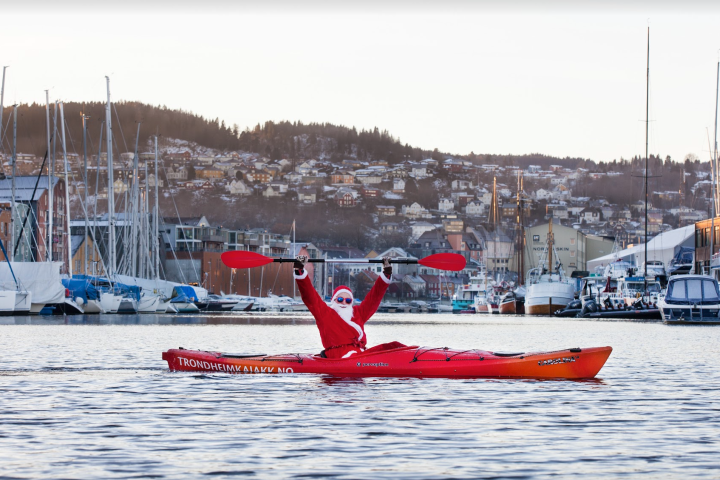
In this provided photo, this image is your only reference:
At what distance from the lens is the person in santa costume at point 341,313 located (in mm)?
19125

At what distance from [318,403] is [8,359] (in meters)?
13.8

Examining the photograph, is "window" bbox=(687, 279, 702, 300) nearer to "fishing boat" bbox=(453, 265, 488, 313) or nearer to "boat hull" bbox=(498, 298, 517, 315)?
"boat hull" bbox=(498, 298, 517, 315)

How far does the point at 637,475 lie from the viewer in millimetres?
10281

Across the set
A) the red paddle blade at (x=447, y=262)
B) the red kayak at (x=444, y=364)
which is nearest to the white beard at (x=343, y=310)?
the red kayak at (x=444, y=364)

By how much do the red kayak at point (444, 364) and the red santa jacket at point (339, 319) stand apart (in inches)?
13.2

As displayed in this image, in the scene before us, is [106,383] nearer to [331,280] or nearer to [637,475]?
[637,475]

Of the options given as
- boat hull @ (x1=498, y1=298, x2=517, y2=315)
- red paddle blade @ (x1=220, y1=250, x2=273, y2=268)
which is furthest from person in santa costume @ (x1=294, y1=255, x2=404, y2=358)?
boat hull @ (x1=498, y1=298, x2=517, y2=315)

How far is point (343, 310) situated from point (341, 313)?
0.24 ft

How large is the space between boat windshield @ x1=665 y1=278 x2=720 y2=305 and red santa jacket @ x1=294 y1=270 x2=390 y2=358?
48645mm

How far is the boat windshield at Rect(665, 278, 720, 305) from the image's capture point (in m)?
64.1

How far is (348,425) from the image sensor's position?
14.0 m

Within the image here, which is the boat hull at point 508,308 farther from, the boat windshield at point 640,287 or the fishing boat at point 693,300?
the fishing boat at point 693,300

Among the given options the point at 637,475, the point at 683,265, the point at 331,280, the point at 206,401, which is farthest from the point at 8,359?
the point at 331,280

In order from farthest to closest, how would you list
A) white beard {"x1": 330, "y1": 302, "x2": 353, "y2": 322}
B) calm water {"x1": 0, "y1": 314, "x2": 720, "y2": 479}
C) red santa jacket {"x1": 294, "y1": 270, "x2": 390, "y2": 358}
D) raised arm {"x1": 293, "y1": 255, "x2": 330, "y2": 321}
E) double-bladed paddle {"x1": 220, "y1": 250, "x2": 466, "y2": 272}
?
1. double-bladed paddle {"x1": 220, "y1": 250, "x2": 466, "y2": 272}
2. white beard {"x1": 330, "y1": 302, "x2": 353, "y2": 322}
3. red santa jacket {"x1": 294, "y1": 270, "x2": 390, "y2": 358}
4. raised arm {"x1": 293, "y1": 255, "x2": 330, "y2": 321}
5. calm water {"x1": 0, "y1": 314, "x2": 720, "y2": 479}
